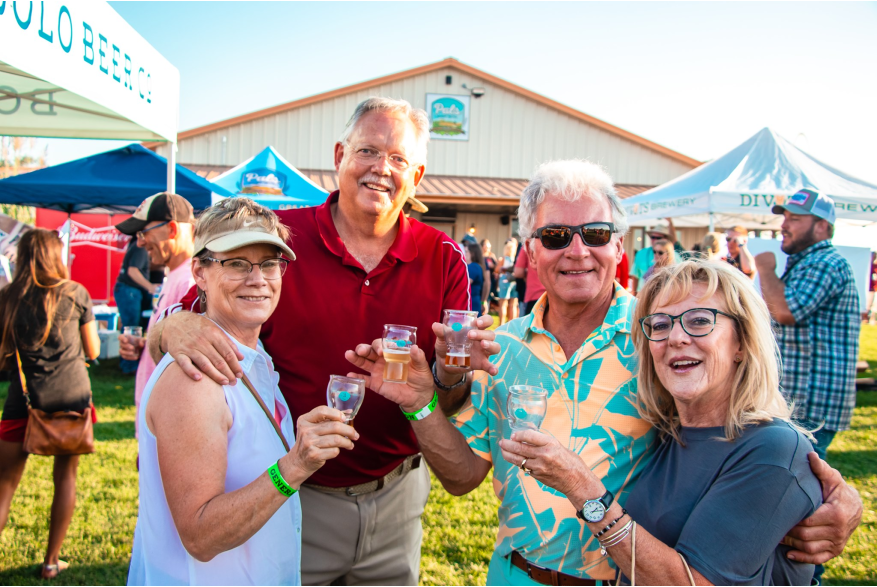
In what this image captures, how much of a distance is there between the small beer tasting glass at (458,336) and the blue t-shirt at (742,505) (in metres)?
0.82

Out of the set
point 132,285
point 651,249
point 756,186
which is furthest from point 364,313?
point 756,186

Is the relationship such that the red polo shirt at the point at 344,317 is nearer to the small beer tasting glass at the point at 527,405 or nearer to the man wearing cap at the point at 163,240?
the small beer tasting glass at the point at 527,405

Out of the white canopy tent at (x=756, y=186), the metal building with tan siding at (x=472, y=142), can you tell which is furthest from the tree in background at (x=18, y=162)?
the white canopy tent at (x=756, y=186)

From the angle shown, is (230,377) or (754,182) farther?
(754,182)

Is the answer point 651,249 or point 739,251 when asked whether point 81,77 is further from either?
point 651,249

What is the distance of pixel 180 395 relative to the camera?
165cm

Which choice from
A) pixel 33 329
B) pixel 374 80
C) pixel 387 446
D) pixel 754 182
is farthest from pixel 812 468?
pixel 374 80

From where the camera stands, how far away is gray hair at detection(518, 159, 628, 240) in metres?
2.14

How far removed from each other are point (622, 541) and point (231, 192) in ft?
27.4

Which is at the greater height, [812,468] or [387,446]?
[812,468]

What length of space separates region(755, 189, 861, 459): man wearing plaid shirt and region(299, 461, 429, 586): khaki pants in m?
3.19

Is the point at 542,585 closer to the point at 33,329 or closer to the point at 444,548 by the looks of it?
the point at 444,548

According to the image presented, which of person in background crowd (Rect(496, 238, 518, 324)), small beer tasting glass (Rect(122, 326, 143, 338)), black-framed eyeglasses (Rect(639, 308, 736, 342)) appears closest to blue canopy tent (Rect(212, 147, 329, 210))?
small beer tasting glass (Rect(122, 326, 143, 338))

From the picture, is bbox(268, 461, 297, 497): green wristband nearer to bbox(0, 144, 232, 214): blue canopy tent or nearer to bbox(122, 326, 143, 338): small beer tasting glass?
bbox(122, 326, 143, 338): small beer tasting glass
